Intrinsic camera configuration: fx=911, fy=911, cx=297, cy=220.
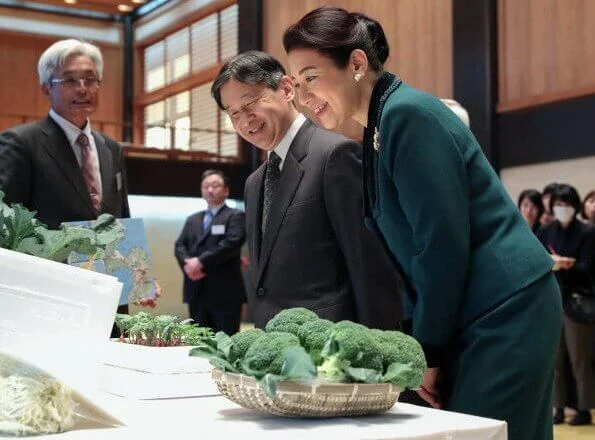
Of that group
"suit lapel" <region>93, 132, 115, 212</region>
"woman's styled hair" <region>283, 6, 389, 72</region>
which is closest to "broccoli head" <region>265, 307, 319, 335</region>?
"woman's styled hair" <region>283, 6, 389, 72</region>

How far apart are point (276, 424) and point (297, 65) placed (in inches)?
36.9

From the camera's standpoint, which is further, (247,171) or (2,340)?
(247,171)

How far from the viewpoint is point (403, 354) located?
1350 mm

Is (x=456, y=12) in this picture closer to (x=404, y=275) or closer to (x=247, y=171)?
(x=247, y=171)

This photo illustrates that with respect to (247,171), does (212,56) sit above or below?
above

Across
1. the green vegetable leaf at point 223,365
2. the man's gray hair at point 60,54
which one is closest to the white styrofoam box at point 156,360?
the green vegetable leaf at point 223,365

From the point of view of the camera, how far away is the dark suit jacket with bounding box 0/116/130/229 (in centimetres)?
304

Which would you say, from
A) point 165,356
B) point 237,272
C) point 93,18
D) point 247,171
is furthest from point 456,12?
point 93,18

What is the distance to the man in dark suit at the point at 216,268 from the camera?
670 centimetres

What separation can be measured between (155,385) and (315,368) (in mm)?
366

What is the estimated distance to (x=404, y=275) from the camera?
1909mm

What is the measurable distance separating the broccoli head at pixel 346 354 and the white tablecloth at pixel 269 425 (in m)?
0.07

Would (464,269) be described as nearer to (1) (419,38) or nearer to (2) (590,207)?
(2) (590,207)

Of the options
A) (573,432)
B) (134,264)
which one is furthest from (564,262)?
(134,264)
